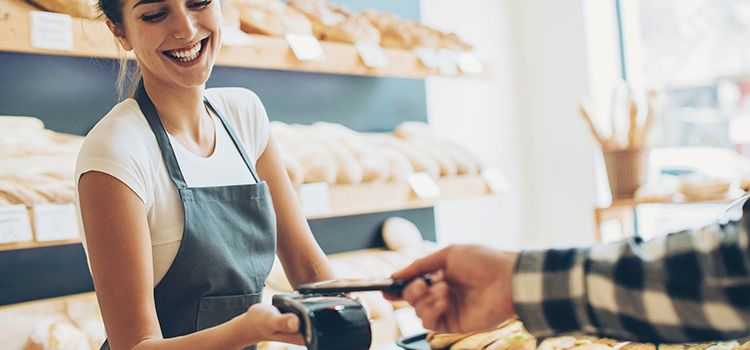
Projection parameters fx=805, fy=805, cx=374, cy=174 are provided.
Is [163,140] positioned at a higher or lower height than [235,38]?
lower

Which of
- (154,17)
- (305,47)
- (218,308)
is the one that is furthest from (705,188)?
(154,17)

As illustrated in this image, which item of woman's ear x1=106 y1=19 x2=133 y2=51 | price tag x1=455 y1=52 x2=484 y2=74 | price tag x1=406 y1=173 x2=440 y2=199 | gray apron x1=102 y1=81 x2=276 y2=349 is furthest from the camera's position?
price tag x1=455 y1=52 x2=484 y2=74

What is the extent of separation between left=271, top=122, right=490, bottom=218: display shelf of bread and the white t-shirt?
2.57 ft

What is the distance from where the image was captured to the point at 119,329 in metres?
1.39

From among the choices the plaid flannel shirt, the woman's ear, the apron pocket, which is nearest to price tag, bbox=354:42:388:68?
the woman's ear

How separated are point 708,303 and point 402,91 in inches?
102

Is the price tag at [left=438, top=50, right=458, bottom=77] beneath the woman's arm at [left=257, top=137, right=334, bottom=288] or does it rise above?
above

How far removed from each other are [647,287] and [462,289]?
29cm

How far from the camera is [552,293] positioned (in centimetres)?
109

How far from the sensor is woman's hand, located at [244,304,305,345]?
46.3 inches

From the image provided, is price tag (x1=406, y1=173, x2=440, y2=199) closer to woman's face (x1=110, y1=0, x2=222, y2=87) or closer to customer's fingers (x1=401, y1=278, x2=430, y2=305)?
woman's face (x1=110, y1=0, x2=222, y2=87)

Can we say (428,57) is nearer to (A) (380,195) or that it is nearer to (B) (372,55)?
(B) (372,55)

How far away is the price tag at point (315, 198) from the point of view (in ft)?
7.99

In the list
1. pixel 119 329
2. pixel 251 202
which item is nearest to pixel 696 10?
pixel 251 202
